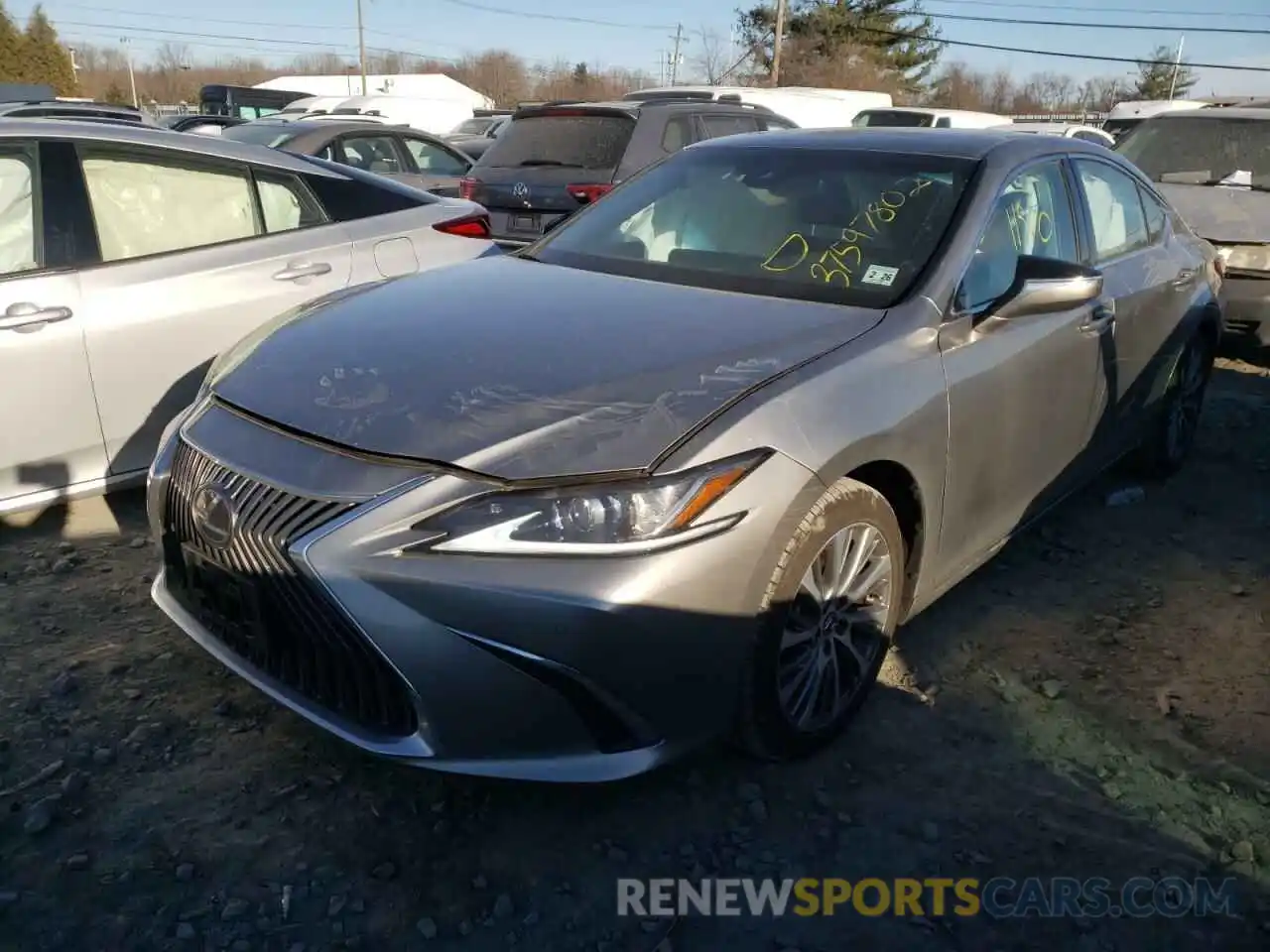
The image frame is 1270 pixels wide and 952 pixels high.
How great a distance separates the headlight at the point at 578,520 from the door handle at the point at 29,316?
2222 millimetres

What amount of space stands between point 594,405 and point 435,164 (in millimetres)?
9304

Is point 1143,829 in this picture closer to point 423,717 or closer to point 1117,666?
point 1117,666

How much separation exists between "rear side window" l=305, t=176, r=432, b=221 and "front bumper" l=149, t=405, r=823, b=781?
244 centimetres

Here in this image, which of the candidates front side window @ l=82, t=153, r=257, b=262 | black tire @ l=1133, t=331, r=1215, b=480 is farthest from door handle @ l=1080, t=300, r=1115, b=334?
front side window @ l=82, t=153, r=257, b=262

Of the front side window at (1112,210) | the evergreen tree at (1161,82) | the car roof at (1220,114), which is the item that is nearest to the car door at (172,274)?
the front side window at (1112,210)

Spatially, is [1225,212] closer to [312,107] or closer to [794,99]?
[794,99]

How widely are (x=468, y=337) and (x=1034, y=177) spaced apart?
208cm

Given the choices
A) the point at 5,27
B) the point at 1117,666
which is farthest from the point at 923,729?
the point at 5,27

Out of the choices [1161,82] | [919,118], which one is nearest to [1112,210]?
[919,118]

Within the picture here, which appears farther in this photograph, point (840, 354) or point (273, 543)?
point (840, 354)

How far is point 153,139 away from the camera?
3.96m

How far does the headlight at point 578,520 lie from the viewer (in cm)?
206

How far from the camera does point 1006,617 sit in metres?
3.49

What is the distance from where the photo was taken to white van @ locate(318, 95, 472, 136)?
1811cm
